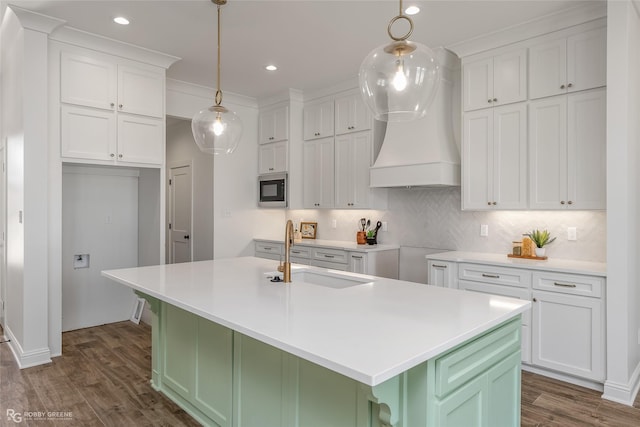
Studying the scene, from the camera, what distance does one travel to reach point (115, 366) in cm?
336

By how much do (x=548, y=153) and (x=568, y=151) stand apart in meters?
0.14

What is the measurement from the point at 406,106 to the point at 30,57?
10.6 feet

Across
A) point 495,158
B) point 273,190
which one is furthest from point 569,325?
point 273,190

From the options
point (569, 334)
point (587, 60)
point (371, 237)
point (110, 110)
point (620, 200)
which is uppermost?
point (587, 60)

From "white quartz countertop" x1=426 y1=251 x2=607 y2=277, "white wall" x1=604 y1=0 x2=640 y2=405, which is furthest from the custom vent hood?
"white wall" x1=604 y1=0 x2=640 y2=405

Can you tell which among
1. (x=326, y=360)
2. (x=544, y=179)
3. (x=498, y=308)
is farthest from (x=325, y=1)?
(x=326, y=360)

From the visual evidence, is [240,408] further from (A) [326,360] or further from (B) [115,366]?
(B) [115,366]

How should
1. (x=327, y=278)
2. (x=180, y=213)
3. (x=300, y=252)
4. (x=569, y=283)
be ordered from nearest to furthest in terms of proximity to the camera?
(x=327, y=278) → (x=569, y=283) → (x=300, y=252) → (x=180, y=213)

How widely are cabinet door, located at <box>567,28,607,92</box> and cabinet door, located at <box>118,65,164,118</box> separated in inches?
147

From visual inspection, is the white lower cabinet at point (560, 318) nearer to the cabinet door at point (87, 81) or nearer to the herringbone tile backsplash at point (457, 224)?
the herringbone tile backsplash at point (457, 224)

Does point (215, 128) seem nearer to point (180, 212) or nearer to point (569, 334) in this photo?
point (569, 334)

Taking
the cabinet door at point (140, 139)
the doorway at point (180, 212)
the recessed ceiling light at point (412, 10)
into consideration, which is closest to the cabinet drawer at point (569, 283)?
the recessed ceiling light at point (412, 10)

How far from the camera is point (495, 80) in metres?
3.55

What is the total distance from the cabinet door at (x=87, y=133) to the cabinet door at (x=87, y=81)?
3.1 inches
